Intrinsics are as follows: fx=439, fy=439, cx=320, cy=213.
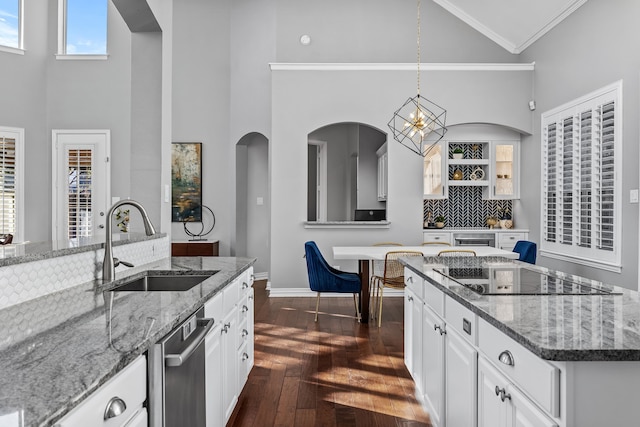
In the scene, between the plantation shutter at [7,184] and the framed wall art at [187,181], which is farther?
the framed wall art at [187,181]

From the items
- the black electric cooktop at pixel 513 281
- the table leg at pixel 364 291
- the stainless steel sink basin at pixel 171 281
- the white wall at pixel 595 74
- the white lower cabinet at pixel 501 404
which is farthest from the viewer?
the table leg at pixel 364 291

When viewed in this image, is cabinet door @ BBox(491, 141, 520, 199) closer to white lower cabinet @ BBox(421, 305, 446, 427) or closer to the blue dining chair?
the blue dining chair

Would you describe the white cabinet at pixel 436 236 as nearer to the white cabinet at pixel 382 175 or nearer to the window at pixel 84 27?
the white cabinet at pixel 382 175

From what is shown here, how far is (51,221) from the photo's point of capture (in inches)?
258

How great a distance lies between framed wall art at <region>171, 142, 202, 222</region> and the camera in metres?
6.84

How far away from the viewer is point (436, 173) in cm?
629

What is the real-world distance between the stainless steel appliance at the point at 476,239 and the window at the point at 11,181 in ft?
20.4

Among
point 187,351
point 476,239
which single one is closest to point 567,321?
point 187,351

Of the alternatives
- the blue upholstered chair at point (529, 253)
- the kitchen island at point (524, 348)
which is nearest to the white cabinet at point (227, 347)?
the kitchen island at point (524, 348)

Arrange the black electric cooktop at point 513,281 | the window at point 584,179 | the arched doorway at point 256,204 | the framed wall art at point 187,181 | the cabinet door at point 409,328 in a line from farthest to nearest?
the arched doorway at point 256,204
the framed wall art at point 187,181
the window at point 584,179
the cabinet door at point 409,328
the black electric cooktop at point 513,281

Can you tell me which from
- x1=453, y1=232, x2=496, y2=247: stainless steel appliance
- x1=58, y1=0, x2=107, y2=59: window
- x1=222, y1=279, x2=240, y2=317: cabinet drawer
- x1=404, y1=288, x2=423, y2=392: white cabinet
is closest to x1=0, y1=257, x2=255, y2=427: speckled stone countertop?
x1=222, y1=279, x2=240, y2=317: cabinet drawer

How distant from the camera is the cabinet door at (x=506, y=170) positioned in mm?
6266

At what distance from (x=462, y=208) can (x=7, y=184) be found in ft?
21.7

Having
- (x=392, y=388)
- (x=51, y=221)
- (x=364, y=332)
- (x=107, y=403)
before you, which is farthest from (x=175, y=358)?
(x=51, y=221)
